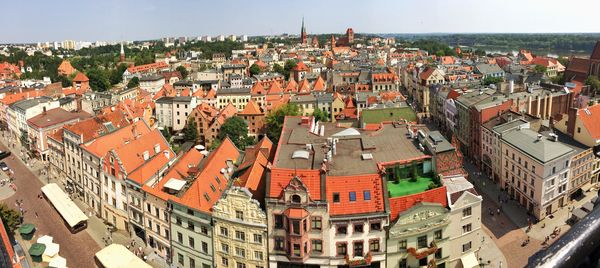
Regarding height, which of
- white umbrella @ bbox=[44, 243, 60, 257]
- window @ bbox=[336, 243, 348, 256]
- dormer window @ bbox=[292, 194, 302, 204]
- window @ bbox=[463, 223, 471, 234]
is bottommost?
white umbrella @ bbox=[44, 243, 60, 257]

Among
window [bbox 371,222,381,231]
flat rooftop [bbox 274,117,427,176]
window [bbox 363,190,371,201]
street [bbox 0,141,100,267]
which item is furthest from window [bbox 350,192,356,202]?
street [bbox 0,141,100,267]

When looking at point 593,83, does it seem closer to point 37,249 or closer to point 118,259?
point 118,259

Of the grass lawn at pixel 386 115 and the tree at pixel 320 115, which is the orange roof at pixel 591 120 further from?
the tree at pixel 320 115

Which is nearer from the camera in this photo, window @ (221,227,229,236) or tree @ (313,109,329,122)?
window @ (221,227,229,236)

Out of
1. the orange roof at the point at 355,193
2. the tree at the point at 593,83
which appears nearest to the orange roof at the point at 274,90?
the tree at the point at 593,83

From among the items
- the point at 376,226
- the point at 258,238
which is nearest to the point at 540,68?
the point at 376,226

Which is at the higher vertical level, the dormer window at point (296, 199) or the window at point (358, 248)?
the dormer window at point (296, 199)

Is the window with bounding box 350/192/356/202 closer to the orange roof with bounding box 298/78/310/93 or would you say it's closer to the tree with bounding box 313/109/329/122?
the tree with bounding box 313/109/329/122
